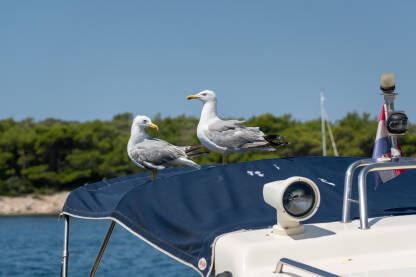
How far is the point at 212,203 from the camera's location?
276 cm

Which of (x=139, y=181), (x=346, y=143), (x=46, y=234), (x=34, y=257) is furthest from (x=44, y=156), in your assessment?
(x=139, y=181)

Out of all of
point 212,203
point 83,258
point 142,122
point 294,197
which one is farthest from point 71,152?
point 294,197

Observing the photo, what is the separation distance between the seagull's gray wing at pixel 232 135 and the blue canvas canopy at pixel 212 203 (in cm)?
67

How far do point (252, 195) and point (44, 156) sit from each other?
150ft

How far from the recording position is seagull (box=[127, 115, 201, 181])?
392 cm

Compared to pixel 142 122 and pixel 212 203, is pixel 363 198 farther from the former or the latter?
pixel 142 122

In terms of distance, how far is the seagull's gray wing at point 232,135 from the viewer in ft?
13.3

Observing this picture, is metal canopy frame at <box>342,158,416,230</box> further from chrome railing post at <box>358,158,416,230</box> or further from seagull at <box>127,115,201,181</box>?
seagull at <box>127,115,201,181</box>

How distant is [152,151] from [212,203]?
1259 millimetres

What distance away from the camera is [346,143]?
1606 inches

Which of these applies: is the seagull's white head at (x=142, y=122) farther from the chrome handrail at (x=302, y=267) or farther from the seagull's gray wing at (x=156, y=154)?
the chrome handrail at (x=302, y=267)

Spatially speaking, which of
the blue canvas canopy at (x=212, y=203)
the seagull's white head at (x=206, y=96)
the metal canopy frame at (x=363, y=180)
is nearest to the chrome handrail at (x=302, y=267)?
the blue canvas canopy at (x=212, y=203)

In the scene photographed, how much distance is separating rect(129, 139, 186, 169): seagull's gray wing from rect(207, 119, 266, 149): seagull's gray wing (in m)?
0.29

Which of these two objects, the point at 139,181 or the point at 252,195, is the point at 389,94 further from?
the point at 139,181
